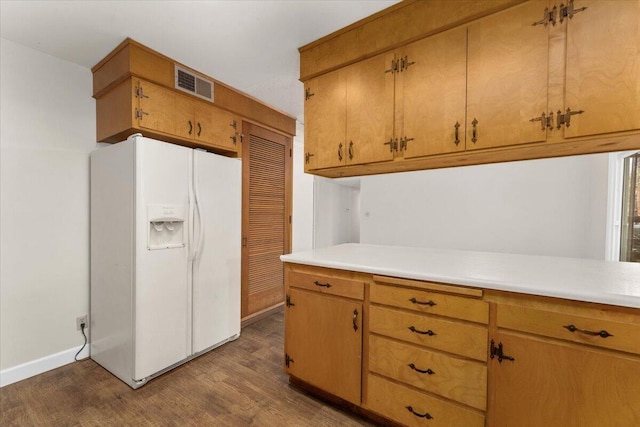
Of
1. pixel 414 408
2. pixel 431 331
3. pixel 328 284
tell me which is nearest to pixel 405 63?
pixel 328 284

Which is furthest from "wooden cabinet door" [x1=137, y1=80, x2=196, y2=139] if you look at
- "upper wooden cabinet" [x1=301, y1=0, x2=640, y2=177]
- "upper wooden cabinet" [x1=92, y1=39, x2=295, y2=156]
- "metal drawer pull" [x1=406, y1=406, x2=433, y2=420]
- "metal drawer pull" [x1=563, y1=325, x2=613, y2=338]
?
"metal drawer pull" [x1=563, y1=325, x2=613, y2=338]

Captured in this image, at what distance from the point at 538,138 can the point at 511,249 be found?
8.09 ft

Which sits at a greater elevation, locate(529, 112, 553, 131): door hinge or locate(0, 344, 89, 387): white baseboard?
locate(529, 112, 553, 131): door hinge

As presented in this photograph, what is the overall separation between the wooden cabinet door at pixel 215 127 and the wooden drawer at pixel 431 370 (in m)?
2.18

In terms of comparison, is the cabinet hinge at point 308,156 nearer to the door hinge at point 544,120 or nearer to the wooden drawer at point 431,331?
the wooden drawer at point 431,331

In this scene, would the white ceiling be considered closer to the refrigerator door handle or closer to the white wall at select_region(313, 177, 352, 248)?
the refrigerator door handle

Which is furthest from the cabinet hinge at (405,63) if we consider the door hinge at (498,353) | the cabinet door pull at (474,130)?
the door hinge at (498,353)

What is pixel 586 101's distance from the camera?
131 centimetres

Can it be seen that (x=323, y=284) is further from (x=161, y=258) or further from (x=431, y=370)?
(x=161, y=258)

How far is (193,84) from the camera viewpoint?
2.36 m

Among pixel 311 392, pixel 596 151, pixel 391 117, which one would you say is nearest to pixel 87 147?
pixel 391 117

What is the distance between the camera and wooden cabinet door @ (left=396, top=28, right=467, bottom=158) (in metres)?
1.60

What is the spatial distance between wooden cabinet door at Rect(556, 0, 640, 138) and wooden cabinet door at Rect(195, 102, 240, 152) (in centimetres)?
255

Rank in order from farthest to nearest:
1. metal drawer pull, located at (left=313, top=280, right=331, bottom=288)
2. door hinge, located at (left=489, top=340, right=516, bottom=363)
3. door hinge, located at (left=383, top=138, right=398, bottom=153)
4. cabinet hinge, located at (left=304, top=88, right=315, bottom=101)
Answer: cabinet hinge, located at (left=304, top=88, right=315, bottom=101)
door hinge, located at (left=383, top=138, right=398, bottom=153)
metal drawer pull, located at (left=313, top=280, right=331, bottom=288)
door hinge, located at (left=489, top=340, right=516, bottom=363)
